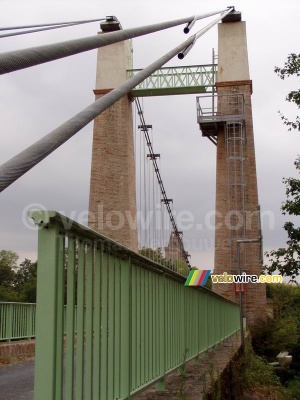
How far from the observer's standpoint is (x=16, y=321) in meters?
11.7

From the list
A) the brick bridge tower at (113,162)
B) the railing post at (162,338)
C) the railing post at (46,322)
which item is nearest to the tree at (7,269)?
the brick bridge tower at (113,162)

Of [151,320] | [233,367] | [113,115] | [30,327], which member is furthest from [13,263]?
[151,320]

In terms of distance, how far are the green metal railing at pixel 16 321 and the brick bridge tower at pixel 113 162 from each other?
11.6 metres

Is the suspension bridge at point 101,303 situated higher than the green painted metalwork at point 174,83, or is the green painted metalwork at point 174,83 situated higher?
the green painted metalwork at point 174,83

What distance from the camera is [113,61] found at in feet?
85.4

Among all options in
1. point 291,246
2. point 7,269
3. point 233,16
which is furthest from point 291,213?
point 7,269

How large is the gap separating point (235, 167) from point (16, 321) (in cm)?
1495

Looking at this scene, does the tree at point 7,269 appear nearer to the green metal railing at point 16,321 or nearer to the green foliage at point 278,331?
the green foliage at point 278,331

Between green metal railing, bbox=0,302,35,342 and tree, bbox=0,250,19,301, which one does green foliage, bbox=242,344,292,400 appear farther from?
tree, bbox=0,250,19,301

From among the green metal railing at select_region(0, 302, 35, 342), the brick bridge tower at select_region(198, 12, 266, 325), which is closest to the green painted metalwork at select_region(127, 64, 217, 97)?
the brick bridge tower at select_region(198, 12, 266, 325)

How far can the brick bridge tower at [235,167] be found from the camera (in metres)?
24.6

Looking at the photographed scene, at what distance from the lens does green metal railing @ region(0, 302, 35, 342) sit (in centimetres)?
1114

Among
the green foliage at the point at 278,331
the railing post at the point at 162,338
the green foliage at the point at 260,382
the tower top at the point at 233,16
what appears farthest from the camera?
the tower top at the point at 233,16

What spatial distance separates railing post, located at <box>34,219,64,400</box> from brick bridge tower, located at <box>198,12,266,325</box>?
22.0m
